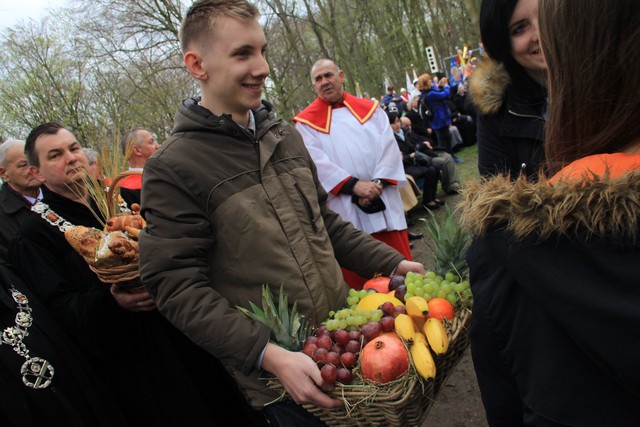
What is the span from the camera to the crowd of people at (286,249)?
→ 0.79m

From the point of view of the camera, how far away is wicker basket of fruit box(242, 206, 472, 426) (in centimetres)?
134

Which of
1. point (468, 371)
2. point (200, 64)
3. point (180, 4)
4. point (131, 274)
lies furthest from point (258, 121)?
point (180, 4)

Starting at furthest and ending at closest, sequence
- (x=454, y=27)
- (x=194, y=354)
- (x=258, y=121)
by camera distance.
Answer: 1. (x=454, y=27)
2. (x=194, y=354)
3. (x=258, y=121)

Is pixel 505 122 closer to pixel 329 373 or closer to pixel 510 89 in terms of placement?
pixel 510 89

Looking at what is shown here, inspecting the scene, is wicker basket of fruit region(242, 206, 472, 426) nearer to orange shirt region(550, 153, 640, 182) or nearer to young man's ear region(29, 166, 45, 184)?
orange shirt region(550, 153, 640, 182)

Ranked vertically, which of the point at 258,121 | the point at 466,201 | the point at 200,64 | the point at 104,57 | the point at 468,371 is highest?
the point at 104,57

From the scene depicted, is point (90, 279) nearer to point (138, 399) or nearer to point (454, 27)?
point (138, 399)

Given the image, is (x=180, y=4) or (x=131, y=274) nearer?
(x=131, y=274)

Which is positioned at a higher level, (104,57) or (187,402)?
(104,57)

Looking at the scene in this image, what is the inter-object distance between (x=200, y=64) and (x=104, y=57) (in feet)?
55.8

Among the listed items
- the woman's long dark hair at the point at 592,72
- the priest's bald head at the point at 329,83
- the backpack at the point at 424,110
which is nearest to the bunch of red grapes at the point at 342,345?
the woman's long dark hair at the point at 592,72

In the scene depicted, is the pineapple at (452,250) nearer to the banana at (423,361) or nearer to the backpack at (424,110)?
the banana at (423,361)

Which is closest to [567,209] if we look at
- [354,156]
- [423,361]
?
[423,361]

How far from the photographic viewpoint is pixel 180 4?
1633cm
